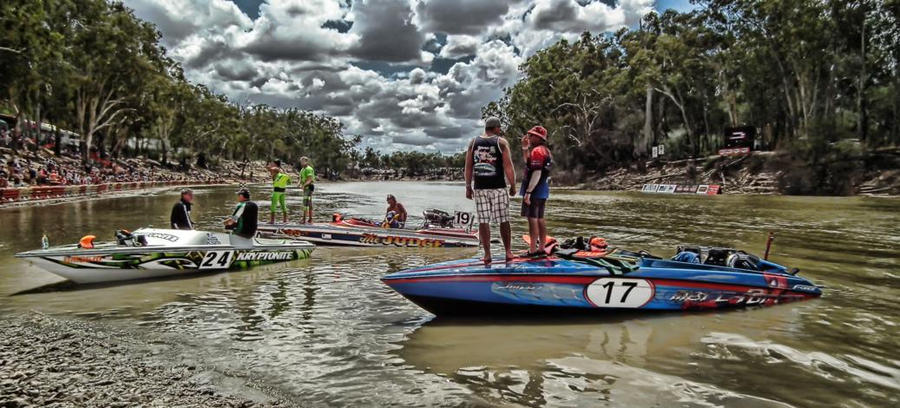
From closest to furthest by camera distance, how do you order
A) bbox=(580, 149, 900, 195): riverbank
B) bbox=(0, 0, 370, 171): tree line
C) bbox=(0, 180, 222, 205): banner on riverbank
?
bbox=(0, 180, 222, 205): banner on riverbank < bbox=(0, 0, 370, 171): tree line < bbox=(580, 149, 900, 195): riverbank

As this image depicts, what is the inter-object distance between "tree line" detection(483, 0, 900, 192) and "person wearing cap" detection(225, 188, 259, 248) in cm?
5017

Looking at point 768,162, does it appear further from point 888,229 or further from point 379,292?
point 379,292

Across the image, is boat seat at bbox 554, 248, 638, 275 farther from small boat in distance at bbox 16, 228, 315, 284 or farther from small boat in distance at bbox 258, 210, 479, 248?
small boat in distance at bbox 258, 210, 479, 248

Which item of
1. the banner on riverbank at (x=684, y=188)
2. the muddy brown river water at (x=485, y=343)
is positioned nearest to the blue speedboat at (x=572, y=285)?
the muddy brown river water at (x=485, y=343)

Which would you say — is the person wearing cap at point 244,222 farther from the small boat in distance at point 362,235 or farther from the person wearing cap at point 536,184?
the person wearing cap at point 536,184

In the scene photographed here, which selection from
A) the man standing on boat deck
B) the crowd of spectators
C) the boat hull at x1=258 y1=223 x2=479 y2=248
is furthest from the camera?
the crowd of spectators

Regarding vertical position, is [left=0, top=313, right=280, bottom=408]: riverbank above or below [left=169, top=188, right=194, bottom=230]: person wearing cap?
below

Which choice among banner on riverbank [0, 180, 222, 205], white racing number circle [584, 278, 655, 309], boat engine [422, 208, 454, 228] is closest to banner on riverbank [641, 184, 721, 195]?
boat engine [422, 208, 454, 228]

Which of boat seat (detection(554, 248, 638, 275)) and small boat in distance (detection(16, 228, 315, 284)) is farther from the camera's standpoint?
small boat in distance (detection(16, 228, 315, 284))

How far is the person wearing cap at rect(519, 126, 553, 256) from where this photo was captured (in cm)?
676

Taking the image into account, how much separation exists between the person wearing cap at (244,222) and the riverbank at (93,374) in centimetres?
431

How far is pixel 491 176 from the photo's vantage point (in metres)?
6.53

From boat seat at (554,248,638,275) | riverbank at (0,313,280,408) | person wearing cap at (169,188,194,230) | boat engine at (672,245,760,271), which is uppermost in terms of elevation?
person wearing cap at (169,188,194,230)

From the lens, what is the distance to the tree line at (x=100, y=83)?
27828mm
